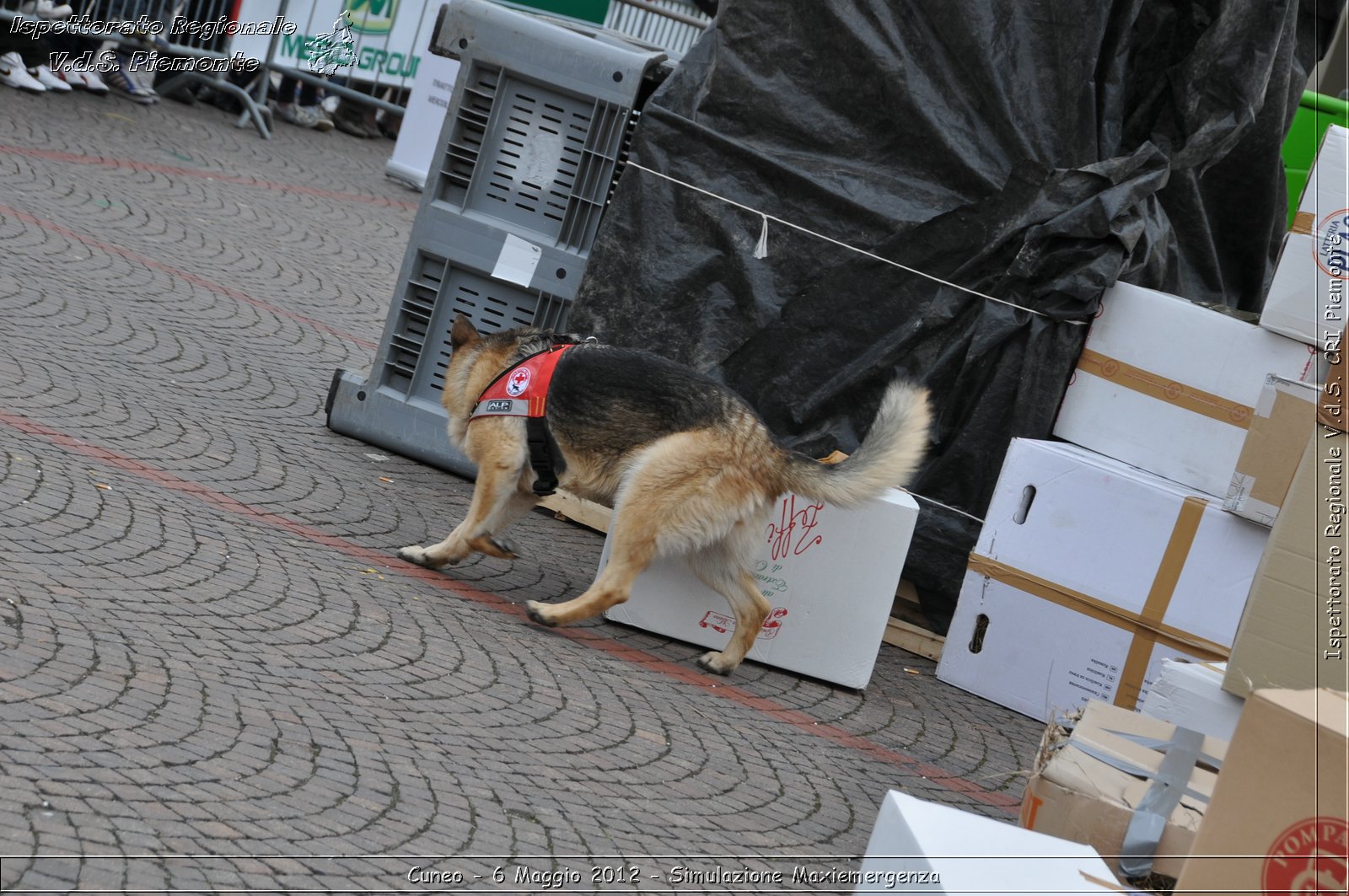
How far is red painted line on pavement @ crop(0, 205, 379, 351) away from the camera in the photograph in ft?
27.9

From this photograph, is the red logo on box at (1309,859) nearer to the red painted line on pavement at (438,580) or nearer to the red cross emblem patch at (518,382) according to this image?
the red painted line on pavement at (438,580)

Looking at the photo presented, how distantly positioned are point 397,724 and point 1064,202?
4.05m

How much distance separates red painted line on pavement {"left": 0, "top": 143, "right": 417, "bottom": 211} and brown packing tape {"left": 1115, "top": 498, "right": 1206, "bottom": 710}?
8425 mm

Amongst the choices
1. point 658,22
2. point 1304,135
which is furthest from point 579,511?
point 658,22

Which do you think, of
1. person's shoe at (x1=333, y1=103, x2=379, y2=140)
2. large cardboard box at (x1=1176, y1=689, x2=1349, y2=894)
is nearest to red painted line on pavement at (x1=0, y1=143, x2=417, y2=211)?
person's shoe at (x1=333, y1=103, x2=379, y2=140)

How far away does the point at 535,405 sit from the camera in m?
5.65

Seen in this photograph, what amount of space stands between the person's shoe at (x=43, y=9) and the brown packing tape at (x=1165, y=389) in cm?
969

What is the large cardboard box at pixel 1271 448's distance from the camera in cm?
546

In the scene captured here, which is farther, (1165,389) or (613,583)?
(1165,389)

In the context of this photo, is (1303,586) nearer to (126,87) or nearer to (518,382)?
(518,382)

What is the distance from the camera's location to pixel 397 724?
164 inches

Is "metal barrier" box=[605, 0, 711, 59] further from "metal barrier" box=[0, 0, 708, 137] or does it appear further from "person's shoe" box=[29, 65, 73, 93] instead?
"person's shoe" box=[29, 65, 73, 93]

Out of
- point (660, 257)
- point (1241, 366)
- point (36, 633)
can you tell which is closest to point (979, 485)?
point (1241, 366)

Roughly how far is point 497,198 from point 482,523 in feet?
7.13
